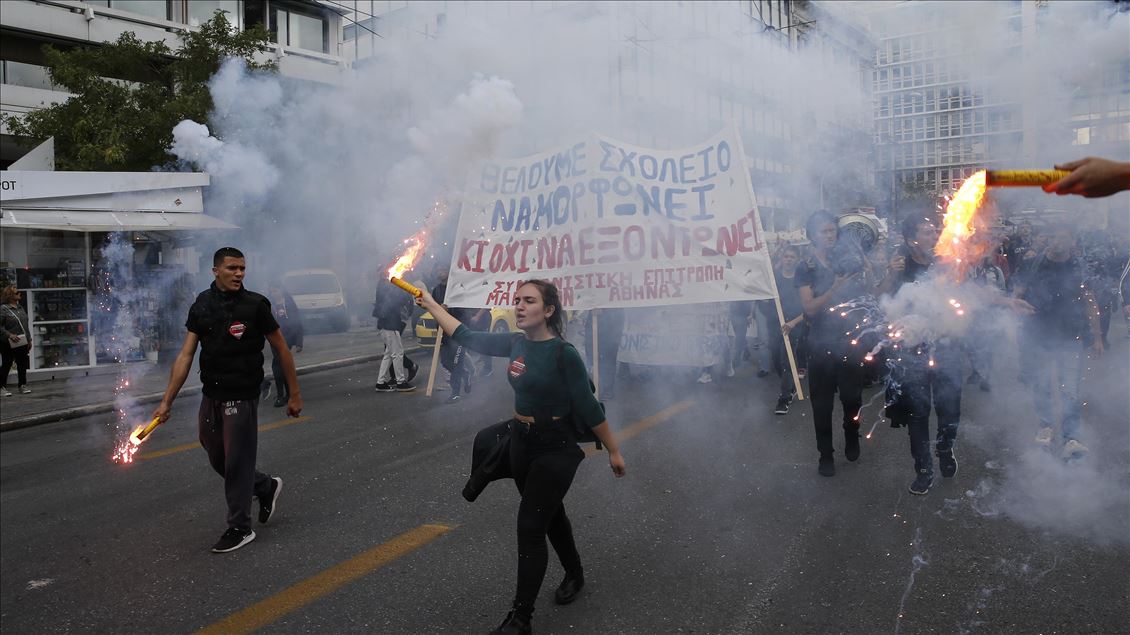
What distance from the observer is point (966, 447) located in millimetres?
6020

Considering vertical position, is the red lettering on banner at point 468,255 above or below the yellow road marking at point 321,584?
above

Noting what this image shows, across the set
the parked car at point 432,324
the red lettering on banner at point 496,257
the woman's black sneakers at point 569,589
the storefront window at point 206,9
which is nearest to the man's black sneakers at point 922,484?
the woman's black sneakers at point 569,589

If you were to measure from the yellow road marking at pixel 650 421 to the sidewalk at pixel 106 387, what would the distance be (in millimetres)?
3151

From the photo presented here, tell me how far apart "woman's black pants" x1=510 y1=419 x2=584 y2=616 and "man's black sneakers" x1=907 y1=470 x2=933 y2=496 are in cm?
255

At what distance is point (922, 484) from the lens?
502 centimetres

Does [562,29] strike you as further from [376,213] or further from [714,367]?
[714,367]

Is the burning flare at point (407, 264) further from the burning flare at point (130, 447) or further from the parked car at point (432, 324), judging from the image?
the parked car at point (432, 324)

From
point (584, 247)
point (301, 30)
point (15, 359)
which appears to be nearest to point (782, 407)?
point (584, 247)

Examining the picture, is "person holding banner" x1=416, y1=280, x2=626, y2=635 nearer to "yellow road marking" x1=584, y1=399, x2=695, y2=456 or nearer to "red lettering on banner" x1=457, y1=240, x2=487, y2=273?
"yellow road marking" x1=584, y1=399, x2=695, y2=456

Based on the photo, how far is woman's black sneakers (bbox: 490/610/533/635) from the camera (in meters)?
3.28

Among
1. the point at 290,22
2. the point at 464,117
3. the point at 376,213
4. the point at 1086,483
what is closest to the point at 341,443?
the point at 464,117

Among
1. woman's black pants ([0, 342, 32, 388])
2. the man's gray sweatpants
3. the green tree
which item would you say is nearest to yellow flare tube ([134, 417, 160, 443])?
the man's gray sweatpants

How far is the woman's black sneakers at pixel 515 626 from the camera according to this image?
3.28 meters

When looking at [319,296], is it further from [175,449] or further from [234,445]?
[234,445]
